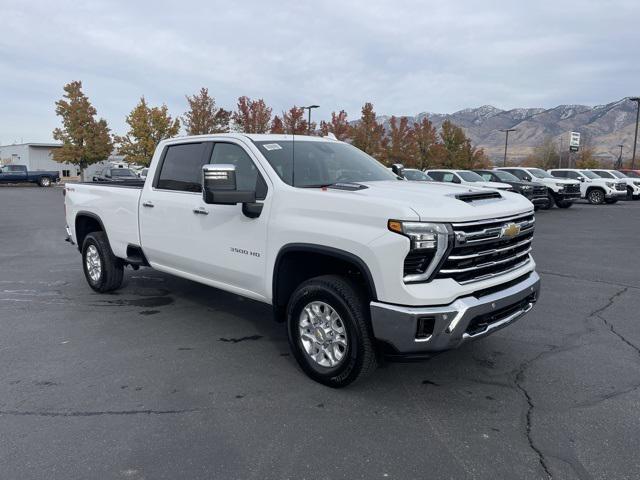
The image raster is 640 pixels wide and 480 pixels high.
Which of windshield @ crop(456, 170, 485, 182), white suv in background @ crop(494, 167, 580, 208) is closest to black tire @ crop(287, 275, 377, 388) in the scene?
windshield @ crop(456, 170, 485, 182)

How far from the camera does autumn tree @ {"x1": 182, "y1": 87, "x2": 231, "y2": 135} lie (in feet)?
138

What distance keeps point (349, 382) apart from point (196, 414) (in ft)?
3.54

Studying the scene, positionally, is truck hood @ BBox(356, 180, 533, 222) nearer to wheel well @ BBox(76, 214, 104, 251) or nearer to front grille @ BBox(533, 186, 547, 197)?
wheel well @ BBox(76, 214, 104, 251)

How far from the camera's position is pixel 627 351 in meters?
4.65

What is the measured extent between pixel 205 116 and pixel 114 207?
124ft

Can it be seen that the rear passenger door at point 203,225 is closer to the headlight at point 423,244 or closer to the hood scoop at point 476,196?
the headlight at point 423,244

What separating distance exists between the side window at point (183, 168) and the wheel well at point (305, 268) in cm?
138

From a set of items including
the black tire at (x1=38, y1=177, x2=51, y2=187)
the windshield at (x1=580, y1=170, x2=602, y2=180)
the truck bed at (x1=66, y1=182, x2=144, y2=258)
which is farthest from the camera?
the black tire at (x1=38, y1=177, x2=51, y2=187)

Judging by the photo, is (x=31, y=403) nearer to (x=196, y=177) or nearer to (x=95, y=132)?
(x=196, y=177)

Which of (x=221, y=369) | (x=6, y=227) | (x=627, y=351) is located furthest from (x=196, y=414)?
(x=6, y=227)

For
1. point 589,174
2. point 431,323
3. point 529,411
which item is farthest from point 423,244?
point 589,174

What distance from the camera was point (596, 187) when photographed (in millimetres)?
24938

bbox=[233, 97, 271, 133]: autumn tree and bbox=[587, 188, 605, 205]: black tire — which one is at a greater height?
bbox=[233, 97, 271, 133]: autumn tree

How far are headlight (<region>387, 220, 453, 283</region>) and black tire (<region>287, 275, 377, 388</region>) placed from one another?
18.5 inches
